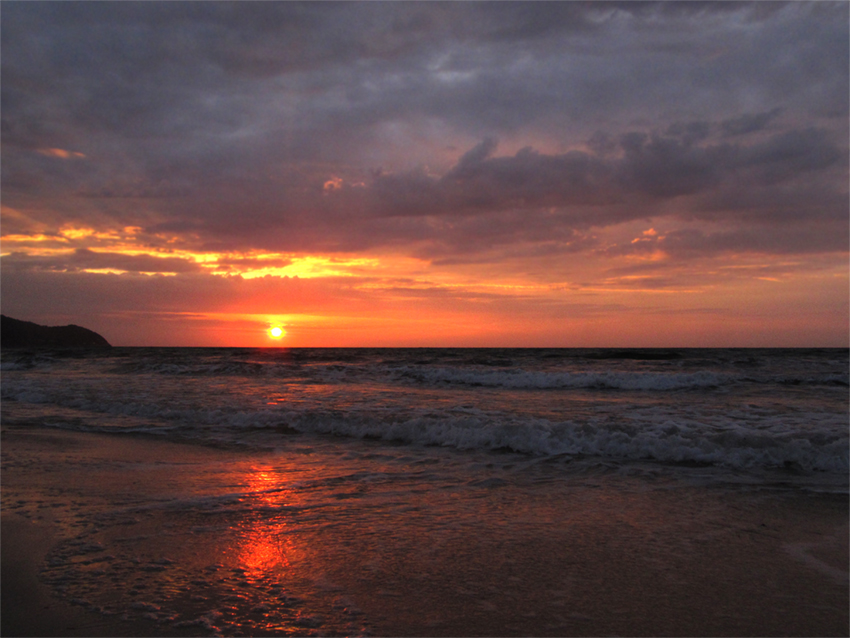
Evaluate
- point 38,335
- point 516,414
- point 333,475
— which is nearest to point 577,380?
point 516,414

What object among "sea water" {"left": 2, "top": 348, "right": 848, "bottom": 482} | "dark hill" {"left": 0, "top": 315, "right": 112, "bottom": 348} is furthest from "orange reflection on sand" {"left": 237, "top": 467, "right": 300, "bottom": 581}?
"dark hill" {"left": 0, "top": 315, "right": 112, "bottom": 348}

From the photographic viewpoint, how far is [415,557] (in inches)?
162

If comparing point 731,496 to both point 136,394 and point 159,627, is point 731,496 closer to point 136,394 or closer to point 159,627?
point 159,627

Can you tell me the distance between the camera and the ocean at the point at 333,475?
3604 mm

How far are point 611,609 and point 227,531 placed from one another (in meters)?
3.24

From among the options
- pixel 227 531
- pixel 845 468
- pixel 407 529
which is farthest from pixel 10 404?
pixel 845 468

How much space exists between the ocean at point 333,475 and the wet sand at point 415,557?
30 mm

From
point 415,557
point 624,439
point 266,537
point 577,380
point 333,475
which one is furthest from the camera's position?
point 577,380

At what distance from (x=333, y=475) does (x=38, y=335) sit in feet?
343

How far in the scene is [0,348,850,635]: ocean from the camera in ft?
11.8

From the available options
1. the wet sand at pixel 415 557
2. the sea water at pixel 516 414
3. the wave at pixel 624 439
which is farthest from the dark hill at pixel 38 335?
the wet sand at pixel 415 557

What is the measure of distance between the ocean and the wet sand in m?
0.03

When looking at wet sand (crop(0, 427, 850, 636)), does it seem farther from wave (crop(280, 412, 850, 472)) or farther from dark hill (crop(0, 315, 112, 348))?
dark hill (crop(0, 315, 112, 348))

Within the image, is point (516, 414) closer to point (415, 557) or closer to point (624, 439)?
point (624, 439)
